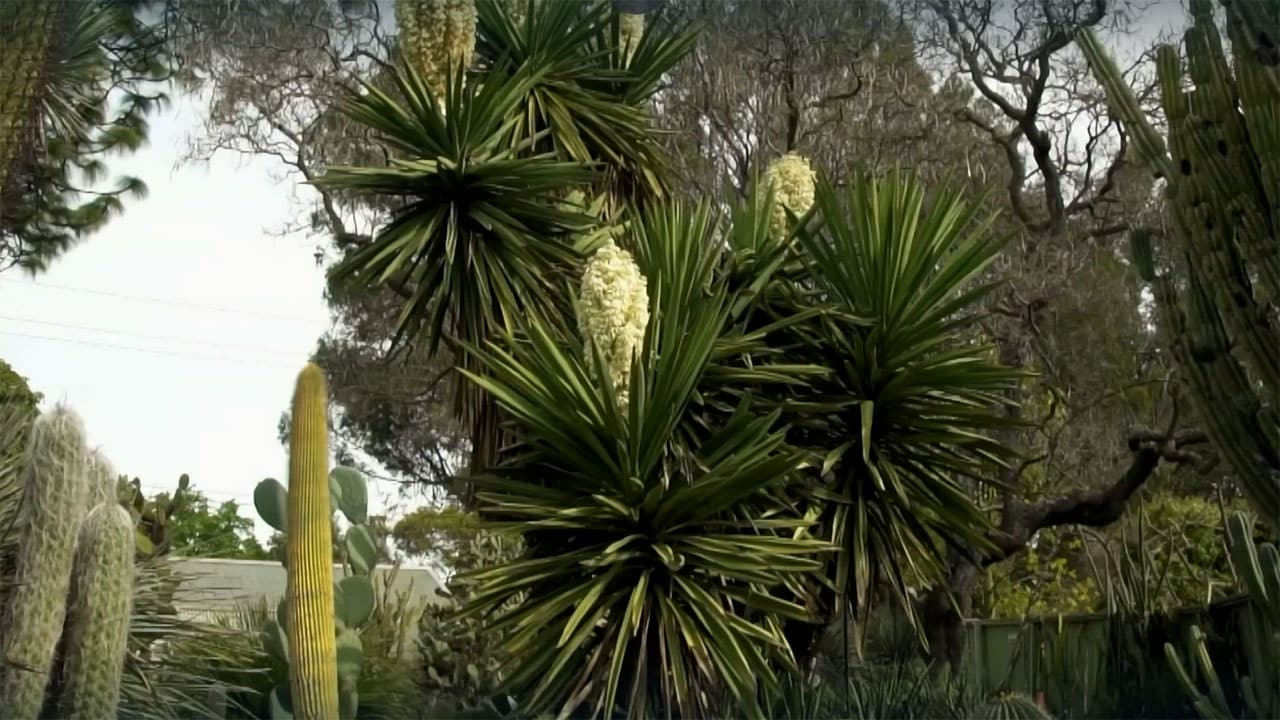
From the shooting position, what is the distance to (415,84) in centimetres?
836

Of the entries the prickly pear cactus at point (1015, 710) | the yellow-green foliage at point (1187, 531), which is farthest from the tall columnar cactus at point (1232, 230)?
the yellow-green foliage at point (1187, 531)

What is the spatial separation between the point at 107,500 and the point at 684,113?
29.3 feet

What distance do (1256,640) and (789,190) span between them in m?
3.80

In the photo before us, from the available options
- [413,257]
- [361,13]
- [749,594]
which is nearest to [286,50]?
[361,13]

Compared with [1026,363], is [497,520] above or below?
below

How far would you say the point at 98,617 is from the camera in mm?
6965

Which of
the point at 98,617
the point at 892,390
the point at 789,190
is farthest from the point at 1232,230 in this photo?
the point at 98,617

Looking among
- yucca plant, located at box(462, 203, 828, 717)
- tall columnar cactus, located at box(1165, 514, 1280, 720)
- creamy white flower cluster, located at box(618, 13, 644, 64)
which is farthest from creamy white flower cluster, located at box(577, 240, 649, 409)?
tall columnar cactus, located at box(1165, 514, 1280, 720)

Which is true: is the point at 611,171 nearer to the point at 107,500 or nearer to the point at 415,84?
the point at 415,84

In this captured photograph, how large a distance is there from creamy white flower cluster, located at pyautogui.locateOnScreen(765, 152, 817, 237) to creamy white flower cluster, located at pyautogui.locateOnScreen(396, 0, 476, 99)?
2.09m

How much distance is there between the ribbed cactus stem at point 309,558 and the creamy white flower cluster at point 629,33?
3.93 meters

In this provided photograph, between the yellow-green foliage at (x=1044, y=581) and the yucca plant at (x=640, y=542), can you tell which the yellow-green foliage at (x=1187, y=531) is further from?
the yucca plant at (x=640, y=542)

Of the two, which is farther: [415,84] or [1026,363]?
[1026,363]

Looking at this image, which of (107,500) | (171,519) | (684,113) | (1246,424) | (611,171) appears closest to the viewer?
(1246,424)
